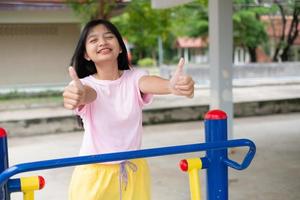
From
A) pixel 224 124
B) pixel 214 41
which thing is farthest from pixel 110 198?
pixel 214 41

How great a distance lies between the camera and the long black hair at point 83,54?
1.65m

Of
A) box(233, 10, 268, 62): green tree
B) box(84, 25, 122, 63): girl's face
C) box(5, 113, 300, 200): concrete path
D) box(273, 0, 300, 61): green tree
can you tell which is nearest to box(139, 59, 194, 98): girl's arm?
box(84, 25, 122, 63): girl's face

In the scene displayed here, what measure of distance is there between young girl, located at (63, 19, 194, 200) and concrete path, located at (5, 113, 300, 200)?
7.08 feet

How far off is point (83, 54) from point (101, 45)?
0.12m

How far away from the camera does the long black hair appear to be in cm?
165

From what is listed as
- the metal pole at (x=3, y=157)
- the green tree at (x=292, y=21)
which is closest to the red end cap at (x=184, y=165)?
the metal pole at (x=3, y=157)

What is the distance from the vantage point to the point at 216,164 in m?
1.62

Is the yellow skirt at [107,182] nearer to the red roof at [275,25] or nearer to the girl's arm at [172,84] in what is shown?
the girl's arm at [172,84]

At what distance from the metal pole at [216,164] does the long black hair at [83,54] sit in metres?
0.42

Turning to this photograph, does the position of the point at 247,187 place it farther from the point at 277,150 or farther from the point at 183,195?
the point at 277,150

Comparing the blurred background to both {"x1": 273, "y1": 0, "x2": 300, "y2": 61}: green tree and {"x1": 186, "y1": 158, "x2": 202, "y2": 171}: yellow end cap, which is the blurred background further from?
{"x1": 186, "y1": 158, "x2": 202, "y2": 171}: yellow end cap

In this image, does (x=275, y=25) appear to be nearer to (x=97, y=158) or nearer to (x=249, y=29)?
(x=249, y=29)

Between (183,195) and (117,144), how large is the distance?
2312 millimetres

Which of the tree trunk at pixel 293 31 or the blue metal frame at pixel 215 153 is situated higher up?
the tree trunk at pixel 293 31
